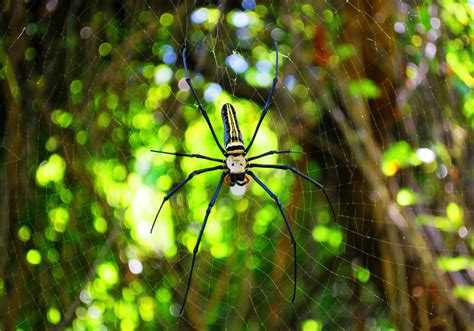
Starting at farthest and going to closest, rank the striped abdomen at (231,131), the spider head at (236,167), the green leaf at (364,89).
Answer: the green leaf at (364,89)
the spider head at (236,167)
the striped abdomen at (231,131)

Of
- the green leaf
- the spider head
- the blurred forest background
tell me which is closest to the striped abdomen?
the spider head

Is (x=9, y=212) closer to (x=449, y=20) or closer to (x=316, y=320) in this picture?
(x=316, y=320)

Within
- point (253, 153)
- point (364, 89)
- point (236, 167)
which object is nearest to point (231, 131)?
point (236, 167)

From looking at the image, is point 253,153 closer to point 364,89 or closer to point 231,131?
point 364,89

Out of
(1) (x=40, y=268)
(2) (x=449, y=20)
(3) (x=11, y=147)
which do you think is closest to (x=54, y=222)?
(1) (x=40, y=268)

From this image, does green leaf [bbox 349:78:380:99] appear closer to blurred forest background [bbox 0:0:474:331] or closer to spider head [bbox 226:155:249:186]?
blurred forest background [bbox 0:0:474:331]

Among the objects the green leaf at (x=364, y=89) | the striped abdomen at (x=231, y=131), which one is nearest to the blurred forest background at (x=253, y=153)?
the green leaf at (x=364, y=89)

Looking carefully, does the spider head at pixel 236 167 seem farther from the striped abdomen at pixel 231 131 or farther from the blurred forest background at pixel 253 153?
the blurred forest background at pixel 253 153
